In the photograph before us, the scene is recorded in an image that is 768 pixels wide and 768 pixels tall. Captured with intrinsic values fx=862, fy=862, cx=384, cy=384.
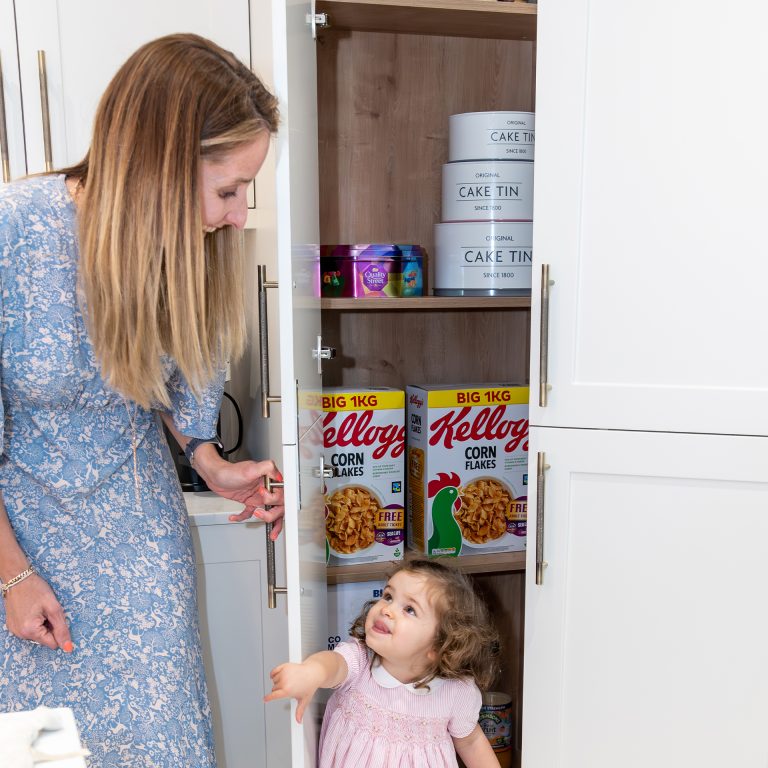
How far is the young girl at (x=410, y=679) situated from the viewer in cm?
146

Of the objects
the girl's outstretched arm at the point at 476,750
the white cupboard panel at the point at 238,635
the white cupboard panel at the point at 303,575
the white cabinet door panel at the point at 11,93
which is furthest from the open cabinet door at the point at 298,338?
the white cabinet door panel at the point at 11,93

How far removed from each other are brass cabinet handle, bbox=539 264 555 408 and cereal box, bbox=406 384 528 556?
330mm

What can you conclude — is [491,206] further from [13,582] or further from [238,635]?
[13,582]

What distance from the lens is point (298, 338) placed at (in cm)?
122

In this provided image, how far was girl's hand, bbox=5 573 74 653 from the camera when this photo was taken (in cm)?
112

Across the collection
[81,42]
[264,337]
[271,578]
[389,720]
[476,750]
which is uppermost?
[81,42]

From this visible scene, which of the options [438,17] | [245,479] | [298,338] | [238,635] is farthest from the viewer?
[438,17]

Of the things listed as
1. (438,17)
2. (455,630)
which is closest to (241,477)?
(455,630)

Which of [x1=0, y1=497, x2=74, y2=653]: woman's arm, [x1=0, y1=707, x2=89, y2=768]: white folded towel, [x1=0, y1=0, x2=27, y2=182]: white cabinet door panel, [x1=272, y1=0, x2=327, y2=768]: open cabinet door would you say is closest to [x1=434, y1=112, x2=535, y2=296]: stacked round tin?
[x1=272, y1=0, x2=327, y2=768]: open cabinet door

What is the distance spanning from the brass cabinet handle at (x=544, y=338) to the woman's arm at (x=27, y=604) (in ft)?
2.81

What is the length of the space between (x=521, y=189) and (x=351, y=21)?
1.70 feet

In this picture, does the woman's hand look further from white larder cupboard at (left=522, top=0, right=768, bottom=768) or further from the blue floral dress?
white larder cupboard at (left=522, top=0, right=768, bottom=768)

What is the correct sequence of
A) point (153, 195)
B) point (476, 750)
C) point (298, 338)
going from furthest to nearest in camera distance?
1. point (476, 750)
2. point (298, 338)
3. point (153, 195)

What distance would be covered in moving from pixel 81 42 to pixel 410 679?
128 centimetres
